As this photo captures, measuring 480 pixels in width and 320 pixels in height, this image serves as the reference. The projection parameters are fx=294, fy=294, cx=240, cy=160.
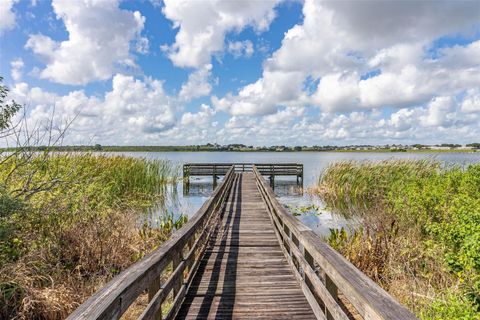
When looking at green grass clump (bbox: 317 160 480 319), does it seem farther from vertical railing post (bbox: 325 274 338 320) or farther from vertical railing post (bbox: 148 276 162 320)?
vertical railing post (bbox: 148 276 162 320)

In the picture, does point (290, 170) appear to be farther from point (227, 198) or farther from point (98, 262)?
point (98, 262)

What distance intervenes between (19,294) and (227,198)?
8604mm

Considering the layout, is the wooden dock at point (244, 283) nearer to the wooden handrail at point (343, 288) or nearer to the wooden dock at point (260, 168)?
the wooden handrail at point (343, 288)

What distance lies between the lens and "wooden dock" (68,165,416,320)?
6.20ft

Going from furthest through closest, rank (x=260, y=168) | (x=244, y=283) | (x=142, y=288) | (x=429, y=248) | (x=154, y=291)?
(x=260, y=168) < (x=429, y=248) < (x=244, y=283) < (x=154, y=291) < (x=142, y=288)

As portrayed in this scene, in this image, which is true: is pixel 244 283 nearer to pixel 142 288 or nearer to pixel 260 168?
pixel 142 288

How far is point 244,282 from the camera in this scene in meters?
4.37

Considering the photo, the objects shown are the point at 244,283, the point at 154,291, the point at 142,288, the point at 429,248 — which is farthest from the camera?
the point at 429,248

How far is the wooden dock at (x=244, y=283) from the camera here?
1.89 m

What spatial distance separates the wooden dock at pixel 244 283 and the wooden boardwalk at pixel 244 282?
1 centimetres

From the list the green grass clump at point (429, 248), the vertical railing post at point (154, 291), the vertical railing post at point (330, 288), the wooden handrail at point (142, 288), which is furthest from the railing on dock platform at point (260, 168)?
the vertical railing post at point (154, 291)

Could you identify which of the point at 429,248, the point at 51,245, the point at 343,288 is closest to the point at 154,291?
the point at 343,288

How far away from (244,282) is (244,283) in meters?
0.04

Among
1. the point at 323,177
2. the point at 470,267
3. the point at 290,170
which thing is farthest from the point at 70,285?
the point at 290,170
